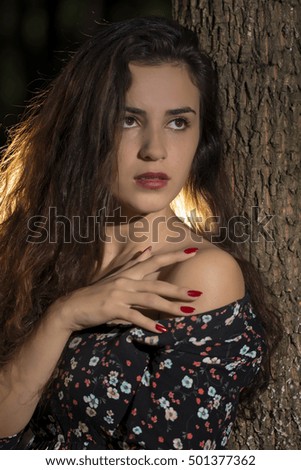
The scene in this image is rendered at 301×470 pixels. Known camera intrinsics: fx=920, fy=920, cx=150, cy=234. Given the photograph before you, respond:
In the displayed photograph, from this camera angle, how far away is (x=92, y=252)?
2.95m

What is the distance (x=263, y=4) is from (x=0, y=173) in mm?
1113

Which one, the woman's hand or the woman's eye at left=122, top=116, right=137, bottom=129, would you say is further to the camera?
the woman's eye at left=122, top=116, right=137, bottom=129

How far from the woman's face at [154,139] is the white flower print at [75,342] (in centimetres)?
43

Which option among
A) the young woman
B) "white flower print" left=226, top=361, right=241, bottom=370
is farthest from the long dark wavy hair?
"white flower print" left=226, top=361, right=241, bottom=370

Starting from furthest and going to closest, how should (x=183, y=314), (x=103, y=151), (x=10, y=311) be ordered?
(x=10, y=311) < (x=103, y=151) < (x=183, y=314)

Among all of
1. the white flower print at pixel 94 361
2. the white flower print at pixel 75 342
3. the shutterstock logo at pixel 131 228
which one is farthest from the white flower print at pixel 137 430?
the shutterstock logo at pixel 131 228

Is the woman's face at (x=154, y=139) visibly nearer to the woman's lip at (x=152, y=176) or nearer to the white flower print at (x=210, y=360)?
the woman's lip at (x=152, y=176)

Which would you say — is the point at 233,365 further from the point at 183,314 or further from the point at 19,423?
the point at 19,423

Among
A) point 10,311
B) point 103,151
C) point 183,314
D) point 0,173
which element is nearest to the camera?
point 183,314

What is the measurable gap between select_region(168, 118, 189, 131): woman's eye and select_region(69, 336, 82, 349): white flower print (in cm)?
69

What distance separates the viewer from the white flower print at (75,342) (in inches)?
108

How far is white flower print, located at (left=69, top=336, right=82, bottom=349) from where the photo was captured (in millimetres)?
2736

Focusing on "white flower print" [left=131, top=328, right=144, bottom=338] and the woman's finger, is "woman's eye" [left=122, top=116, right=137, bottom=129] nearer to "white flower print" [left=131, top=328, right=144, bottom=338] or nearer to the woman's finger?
the woman's finger
